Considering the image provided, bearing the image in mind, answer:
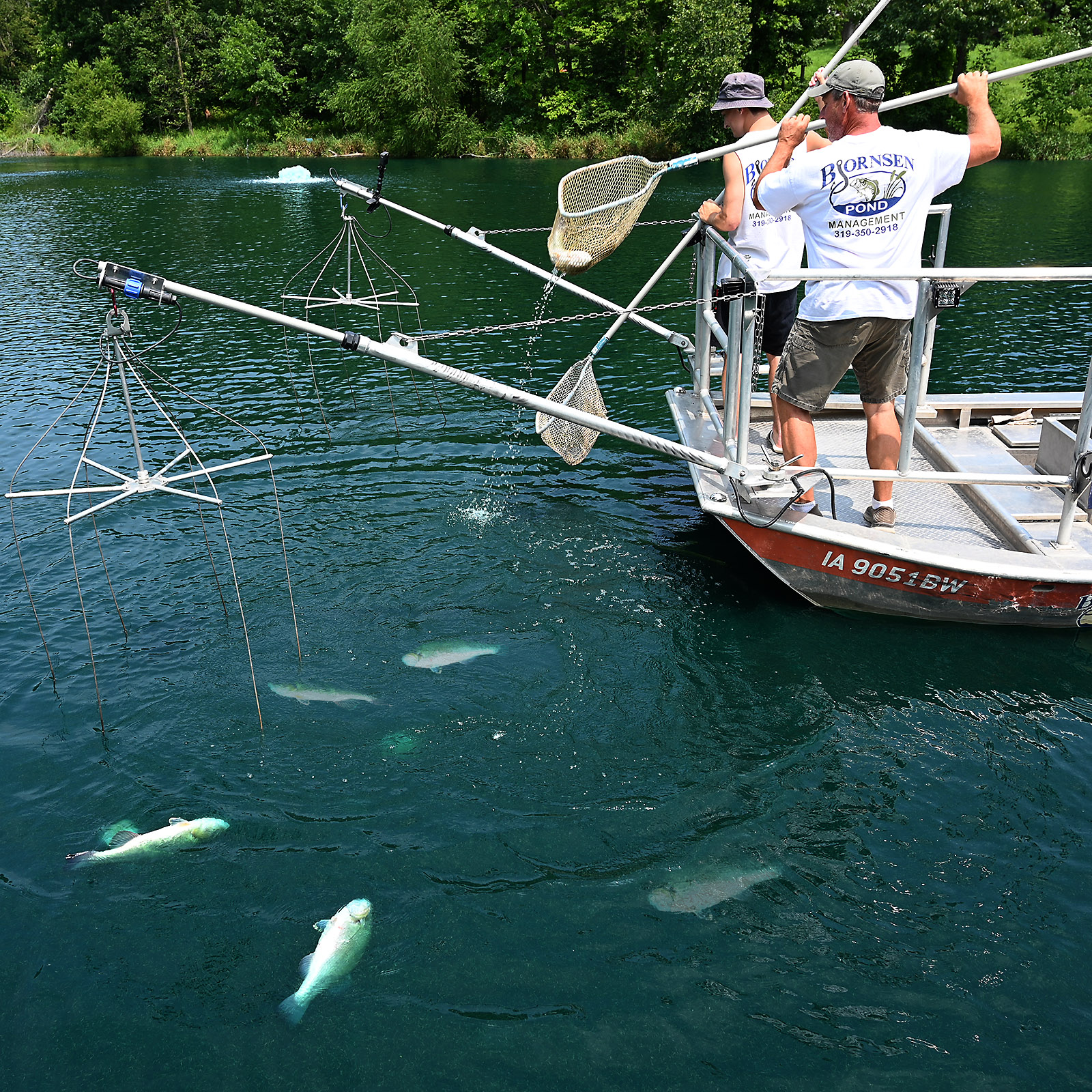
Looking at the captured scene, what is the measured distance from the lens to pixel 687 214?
1150 inches

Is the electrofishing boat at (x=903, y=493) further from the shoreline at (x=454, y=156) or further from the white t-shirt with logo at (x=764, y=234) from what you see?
the shoreline at (x=454, y=156)

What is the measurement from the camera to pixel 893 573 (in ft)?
23.6

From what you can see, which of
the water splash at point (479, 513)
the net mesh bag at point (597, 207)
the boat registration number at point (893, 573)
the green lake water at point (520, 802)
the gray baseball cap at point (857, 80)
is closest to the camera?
the green lake water at point (520, 802)

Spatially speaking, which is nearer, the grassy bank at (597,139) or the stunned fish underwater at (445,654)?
the stunned fish underwater at (445,654)

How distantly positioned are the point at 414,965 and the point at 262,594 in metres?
4.37

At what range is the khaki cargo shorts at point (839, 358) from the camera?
22.1ft

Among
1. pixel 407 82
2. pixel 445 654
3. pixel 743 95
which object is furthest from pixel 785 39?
pixel 445 654

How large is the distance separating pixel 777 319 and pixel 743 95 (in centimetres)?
182

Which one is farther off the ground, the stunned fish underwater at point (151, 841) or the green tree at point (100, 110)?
the green tree at point (100, 110)

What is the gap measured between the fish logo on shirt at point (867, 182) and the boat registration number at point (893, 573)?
2468 mm

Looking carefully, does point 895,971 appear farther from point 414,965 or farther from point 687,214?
point 687,214

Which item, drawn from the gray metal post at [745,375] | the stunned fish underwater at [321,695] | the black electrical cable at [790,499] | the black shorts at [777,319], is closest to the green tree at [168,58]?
the black shorts at [777,319]

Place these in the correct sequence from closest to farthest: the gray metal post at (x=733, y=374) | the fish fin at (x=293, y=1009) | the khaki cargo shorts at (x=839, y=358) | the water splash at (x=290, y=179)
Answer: the fish fin at (x=293, y=1009) → the khaki cargo shorts at (x=839, y=358) → the gray metal post at (x=733, y=374) → the water splash at (x=290, y=179)

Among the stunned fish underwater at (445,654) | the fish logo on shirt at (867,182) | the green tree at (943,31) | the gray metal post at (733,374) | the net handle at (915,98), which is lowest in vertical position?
the stunned fish underwater at (445,654)
